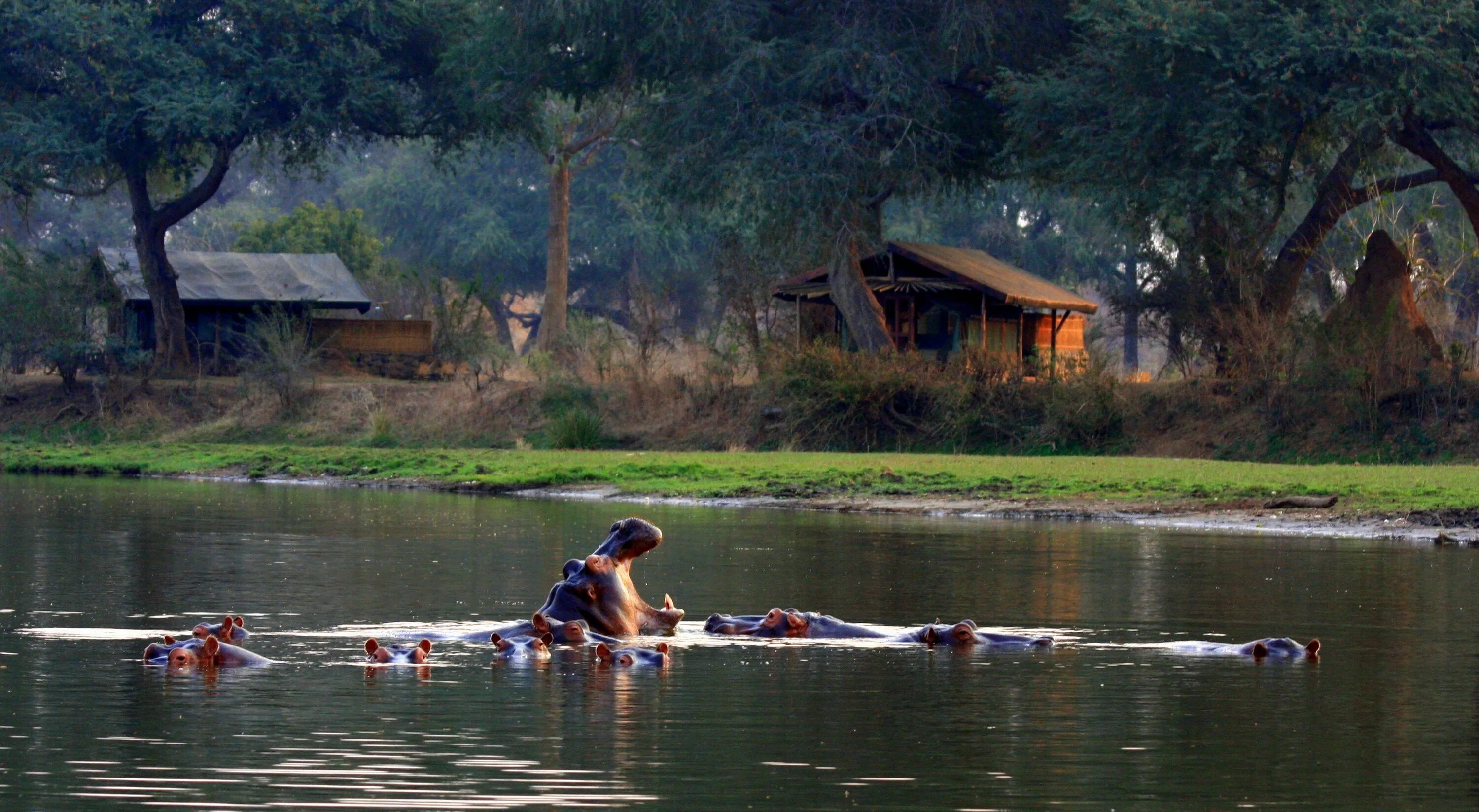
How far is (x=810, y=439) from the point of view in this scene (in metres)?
41.7

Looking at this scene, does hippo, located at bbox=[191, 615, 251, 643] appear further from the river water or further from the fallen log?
the fallen log

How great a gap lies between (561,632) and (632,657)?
86 centimetres

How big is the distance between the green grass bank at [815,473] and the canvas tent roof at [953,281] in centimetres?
942

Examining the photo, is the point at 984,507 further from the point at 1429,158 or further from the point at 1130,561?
the point at 1429,158

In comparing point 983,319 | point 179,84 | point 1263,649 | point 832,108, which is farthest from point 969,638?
point 179,84

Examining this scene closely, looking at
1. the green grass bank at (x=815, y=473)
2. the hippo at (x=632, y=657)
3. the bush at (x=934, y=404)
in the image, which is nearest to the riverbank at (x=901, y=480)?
the green grass bank at (x=815, y=473)

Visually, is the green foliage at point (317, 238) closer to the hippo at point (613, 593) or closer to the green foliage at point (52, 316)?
the green foliage at point (52, 316)

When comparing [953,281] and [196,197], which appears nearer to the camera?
[953,281]

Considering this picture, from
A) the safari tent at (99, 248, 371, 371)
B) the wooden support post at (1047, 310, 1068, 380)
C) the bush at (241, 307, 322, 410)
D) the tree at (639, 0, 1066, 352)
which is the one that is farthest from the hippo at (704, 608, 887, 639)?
the safari tent at (99, 248, 371, 371)

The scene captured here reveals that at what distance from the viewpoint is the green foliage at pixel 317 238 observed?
65.9 metres

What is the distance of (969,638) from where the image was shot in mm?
14734

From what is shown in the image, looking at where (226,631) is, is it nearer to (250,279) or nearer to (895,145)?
(895,145)

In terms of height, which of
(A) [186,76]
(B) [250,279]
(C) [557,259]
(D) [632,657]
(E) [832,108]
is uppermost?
(A) [186,76]

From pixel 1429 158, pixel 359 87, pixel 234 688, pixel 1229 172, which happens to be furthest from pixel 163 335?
pixel 234 688
